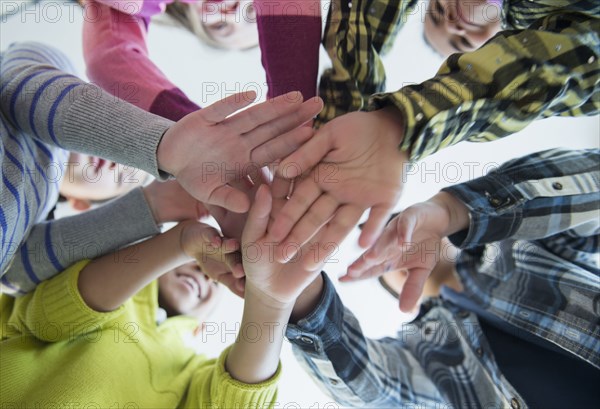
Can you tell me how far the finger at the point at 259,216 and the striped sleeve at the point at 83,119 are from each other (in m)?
0.12

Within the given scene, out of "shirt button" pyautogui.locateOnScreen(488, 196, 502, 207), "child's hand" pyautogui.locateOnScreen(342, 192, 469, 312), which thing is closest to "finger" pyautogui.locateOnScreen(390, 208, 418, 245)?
"child's hand" pyautogui.locateOnScreen(342, 192, 469, 312)

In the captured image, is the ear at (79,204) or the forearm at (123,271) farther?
the ear at (79,204)

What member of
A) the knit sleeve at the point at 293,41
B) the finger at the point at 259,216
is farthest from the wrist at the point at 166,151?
the knit sleeve at the point at 293,41

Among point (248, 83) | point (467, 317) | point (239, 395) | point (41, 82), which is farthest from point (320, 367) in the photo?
point (248, 83)

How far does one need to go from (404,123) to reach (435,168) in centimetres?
63

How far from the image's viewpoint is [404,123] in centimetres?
47

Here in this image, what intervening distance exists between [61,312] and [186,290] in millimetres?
271

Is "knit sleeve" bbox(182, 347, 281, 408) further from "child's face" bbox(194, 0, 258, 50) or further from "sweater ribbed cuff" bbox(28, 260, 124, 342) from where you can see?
"child's face" bbox(194, 0, 258, 50)

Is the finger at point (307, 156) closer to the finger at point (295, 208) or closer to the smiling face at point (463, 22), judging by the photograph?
the finger at point (295, 208)

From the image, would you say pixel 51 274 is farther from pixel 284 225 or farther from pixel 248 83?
pixel 248 83

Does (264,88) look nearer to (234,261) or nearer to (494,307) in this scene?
(234,261)

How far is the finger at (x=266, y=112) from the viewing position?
53 centimetres

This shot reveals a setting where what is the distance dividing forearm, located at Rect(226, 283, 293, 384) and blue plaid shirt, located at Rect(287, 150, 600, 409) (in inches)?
1.8

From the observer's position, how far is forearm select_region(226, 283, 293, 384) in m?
0.59
